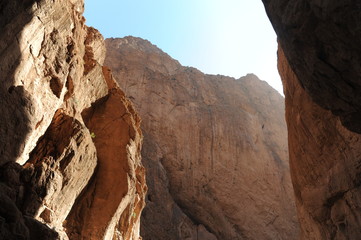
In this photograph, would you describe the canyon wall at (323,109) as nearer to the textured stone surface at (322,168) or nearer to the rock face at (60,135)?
the textured stone surface at (322,168)

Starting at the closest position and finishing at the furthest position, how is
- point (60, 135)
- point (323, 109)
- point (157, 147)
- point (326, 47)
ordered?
1. point (326, 47)
2. point (60, 135)
3. point (323, 109)
4. point (157, 147)

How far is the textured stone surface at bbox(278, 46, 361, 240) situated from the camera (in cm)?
1305

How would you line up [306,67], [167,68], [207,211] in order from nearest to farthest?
1. [306,67]
2. [207,211]
3. [167,68]

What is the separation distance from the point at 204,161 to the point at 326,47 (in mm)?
27809

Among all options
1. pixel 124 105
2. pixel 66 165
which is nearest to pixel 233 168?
pixel 124 105

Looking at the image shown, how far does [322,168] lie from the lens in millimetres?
15516

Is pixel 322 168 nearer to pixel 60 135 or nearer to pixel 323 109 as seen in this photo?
pixel 323 109

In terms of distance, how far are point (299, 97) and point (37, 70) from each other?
11.4 m

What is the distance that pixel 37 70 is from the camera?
1219 centimetres

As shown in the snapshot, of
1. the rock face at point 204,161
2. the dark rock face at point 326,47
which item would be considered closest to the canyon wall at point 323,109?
the dark rock face at point 326,47

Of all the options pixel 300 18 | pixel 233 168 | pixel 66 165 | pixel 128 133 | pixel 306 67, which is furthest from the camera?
pixel 233 168

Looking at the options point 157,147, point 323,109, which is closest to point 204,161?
point 157,147

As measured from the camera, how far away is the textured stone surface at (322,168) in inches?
514

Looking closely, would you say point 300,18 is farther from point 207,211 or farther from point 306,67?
point 207,211
